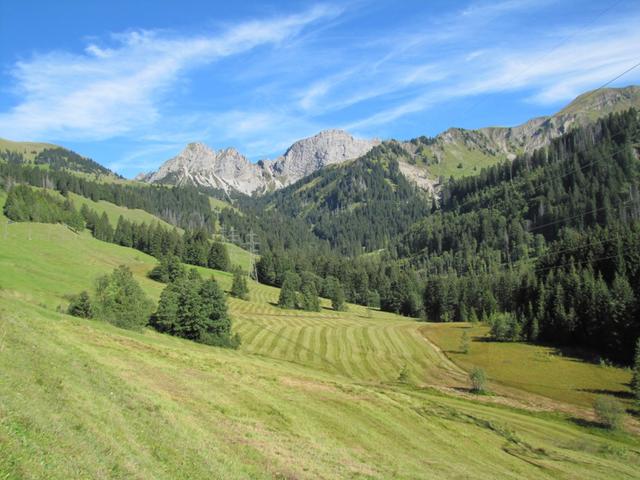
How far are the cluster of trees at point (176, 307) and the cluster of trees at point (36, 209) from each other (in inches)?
4348

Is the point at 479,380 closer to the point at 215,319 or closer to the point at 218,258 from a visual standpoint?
the point at 215,319

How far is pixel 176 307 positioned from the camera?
76.9 m

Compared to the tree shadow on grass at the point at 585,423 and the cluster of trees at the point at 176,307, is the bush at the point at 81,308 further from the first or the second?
the tree shadow on grass at the point at 585,423

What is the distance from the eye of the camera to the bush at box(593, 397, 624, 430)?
50.4 metres

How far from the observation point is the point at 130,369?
97.3ft

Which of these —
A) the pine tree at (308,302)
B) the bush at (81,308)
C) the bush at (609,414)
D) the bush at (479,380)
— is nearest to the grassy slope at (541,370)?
the bush at (479,380)

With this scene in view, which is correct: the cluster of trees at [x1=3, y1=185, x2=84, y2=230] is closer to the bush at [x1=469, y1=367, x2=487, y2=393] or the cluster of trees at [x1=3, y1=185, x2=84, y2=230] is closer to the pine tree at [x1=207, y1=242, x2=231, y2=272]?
the pine tree at [x1=207, y1=242, x2=231, y2=272]

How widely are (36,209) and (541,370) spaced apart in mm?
172951

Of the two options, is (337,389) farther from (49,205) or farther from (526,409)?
(49,205)

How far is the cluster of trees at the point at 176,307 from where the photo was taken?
67000mm

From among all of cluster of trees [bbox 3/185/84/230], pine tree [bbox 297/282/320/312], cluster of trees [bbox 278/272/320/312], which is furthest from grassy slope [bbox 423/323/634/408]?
cluster of trees [bbox 3/185/84/230]

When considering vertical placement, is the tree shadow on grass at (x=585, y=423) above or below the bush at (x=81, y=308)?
below

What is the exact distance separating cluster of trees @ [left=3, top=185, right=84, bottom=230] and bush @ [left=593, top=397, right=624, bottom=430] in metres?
178

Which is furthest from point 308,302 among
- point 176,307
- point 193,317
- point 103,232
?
point 103,232
